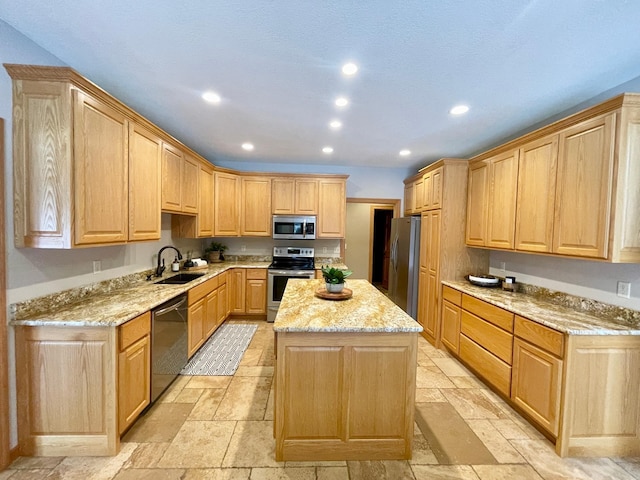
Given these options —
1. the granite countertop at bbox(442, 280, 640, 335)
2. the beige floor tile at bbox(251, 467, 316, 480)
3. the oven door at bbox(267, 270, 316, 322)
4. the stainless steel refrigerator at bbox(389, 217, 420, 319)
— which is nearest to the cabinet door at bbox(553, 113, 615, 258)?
the granite countertop at bbox(442, 280, 640, 335)

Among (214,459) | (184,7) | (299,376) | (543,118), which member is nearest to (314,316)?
(299,376)

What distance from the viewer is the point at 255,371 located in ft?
9.29

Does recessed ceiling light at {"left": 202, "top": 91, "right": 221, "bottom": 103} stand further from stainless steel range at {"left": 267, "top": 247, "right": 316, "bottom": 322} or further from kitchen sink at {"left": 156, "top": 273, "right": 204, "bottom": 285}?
stainless steel range at {"left": 267, "top": 247, "right": 316, "bottom": 322}

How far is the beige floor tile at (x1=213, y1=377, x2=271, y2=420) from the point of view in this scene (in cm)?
217

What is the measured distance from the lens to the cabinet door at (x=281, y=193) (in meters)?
4.55

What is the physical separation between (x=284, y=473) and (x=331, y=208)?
358cm

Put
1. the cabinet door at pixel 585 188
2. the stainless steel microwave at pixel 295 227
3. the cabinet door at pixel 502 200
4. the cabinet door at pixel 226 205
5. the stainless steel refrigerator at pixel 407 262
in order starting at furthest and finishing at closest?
the stainless steel microwave at pixel 295 227
the cabinet door at pixel 226 205
the stainless steel refrigerator at pixel 407 262
the cabinet door at pixel 502 200
the cabinet door at pixel 585 188

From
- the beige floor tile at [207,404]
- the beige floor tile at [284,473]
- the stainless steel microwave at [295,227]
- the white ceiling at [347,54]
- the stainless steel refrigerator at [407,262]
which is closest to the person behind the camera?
the white ceiling at [347,54]

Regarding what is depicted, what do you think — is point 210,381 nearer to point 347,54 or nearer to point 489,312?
point 489,312

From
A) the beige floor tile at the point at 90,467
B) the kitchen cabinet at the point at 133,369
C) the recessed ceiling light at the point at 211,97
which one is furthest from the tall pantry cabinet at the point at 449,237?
the beige floor tile at the point at 90,467

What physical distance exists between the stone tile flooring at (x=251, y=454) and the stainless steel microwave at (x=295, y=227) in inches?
97.6

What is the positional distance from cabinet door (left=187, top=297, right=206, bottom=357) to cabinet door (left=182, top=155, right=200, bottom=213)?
1.23 m

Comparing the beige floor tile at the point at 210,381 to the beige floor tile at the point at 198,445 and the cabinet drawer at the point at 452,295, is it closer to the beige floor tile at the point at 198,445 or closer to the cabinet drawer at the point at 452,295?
the beige floor tile at the point at 198,445

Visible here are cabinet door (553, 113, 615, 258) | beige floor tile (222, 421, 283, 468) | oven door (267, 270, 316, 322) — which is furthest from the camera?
oven door (267, 270, 316, 322)
